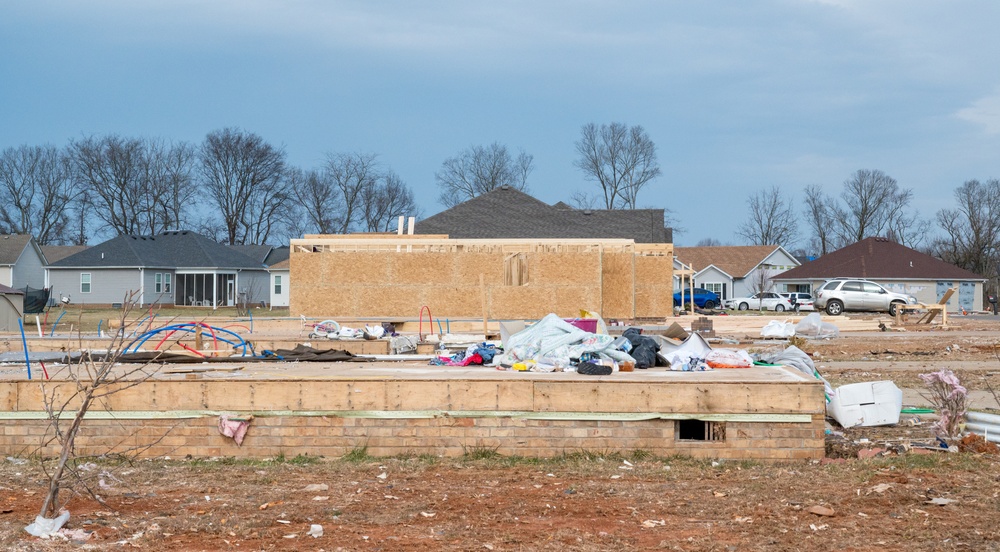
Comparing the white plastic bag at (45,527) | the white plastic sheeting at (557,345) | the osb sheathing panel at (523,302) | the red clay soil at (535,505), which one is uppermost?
the osb sheathing panel at (523,302)

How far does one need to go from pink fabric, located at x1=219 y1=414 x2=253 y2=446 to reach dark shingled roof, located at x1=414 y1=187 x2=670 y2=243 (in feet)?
99.2

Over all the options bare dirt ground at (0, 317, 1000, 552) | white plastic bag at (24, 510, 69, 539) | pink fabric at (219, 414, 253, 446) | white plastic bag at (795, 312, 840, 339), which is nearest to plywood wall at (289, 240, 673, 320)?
white plastic bag at (795, 312, 840, 339)

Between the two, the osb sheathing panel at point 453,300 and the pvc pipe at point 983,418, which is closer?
Answer: the pvc pipe at point 983,418

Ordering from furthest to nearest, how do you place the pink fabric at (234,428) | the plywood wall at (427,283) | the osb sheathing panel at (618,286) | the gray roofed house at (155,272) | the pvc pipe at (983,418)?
the gray roofed house at (155,272)
the osb sheathing panel at (618,286)
the plywood wall at (427,283)
the pvc pipe at (983,418)
the pink fabric at (234,428)

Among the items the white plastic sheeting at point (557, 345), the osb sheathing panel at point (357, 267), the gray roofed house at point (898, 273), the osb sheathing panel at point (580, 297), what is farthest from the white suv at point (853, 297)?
the white plastic sheeting at point (557, 345)

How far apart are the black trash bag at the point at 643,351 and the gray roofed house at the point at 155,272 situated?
39.0 metres

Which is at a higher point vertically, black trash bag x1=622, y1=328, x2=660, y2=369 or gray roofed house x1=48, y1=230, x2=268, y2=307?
gray roofed house x1=48, y1=230, x2=268, y2=307

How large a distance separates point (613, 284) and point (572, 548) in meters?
19.6

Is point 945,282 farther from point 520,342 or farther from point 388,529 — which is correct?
point 388,529

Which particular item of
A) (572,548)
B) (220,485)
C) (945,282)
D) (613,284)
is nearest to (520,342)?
(220,485)

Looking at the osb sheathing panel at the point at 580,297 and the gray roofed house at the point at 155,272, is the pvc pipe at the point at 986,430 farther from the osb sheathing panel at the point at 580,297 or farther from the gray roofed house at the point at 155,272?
the gray roofed house at the point at 155,272

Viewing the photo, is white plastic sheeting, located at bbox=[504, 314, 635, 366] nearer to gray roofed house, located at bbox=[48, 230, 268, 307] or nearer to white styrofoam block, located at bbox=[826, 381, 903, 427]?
white styrofoam block, located at bbox=[826, 381, 903, 427]

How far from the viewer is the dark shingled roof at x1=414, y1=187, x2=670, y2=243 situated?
39.6m

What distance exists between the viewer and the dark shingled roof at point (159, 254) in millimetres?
48375
